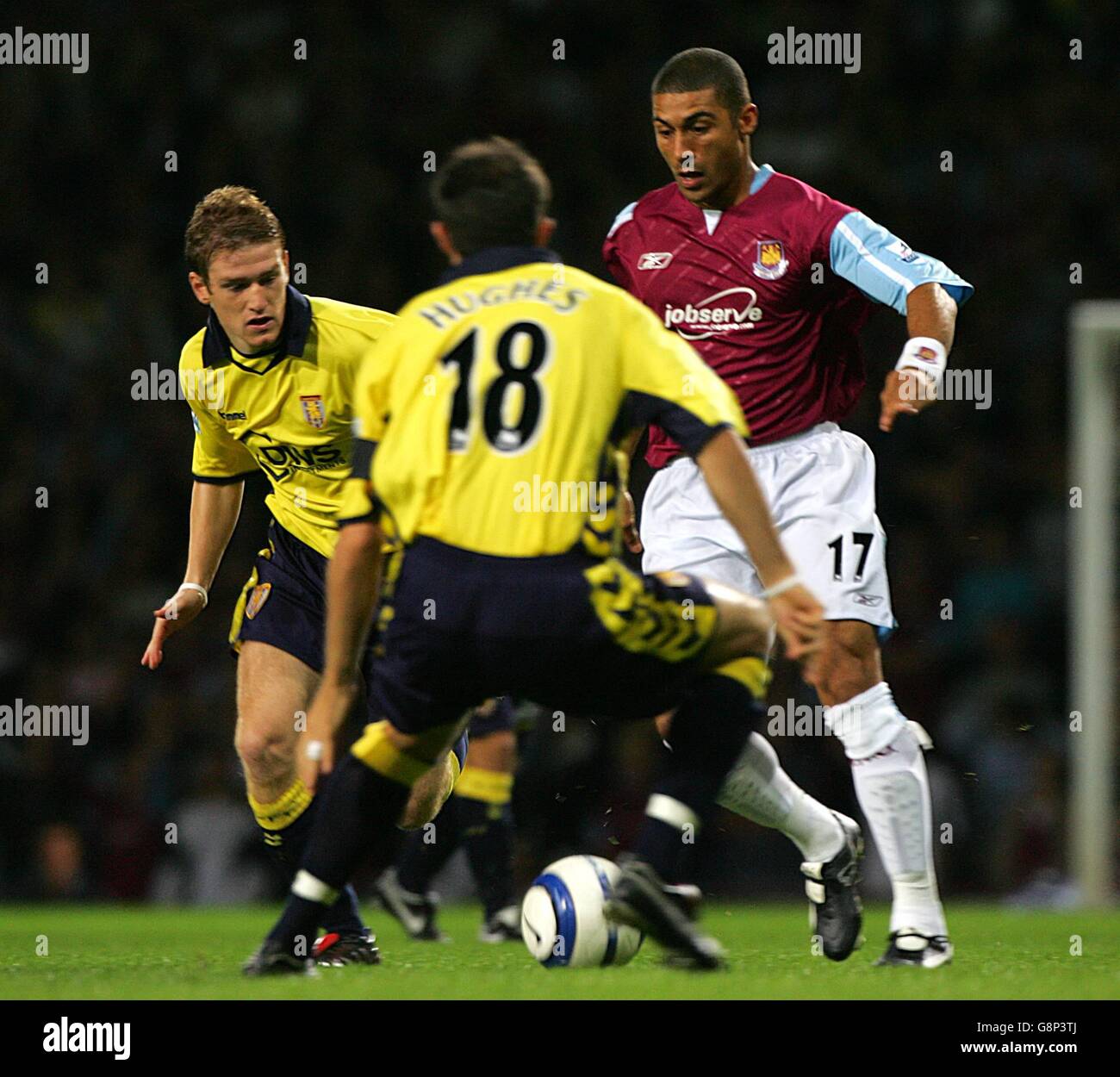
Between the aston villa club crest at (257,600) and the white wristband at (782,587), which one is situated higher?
the white wristband at (782,587)

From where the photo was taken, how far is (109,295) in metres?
12.4

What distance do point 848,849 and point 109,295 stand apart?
8.02 meters

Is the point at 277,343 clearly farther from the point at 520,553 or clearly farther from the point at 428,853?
the point at 428,853

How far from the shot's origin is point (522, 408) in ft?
13.7

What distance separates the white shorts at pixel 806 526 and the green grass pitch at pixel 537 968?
990 millimetres

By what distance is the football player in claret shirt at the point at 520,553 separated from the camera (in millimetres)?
4180

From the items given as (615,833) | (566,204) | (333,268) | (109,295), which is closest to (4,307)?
(109,295)

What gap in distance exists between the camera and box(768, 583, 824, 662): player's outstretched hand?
13.7 ft

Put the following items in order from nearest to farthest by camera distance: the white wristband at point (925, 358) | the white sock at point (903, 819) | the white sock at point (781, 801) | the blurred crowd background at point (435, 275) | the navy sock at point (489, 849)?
the white wristband at point (925, 358) < the white sock at point (903, 819) < the white sock at point (781, 801) < the navy sock at point (489, 849) < the blurred crowd background at point (435, 275)

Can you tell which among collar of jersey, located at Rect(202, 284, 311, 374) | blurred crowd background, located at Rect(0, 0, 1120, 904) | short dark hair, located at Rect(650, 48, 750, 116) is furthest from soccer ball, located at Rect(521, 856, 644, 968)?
blurred crowd background, located at Rect(0, 0, 1120, 904)

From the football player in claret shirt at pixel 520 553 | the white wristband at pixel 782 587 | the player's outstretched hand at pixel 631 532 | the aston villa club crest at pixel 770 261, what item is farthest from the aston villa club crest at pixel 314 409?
the white wristband at pixel 782 587

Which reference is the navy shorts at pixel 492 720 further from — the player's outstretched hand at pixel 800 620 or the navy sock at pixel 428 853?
the player's outstretched hand at pixel 800 620

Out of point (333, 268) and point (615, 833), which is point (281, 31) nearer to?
point (333, 268)

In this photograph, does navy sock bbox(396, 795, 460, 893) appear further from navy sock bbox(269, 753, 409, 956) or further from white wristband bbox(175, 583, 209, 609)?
navy sock bbox(269, 753, 409, 956)
